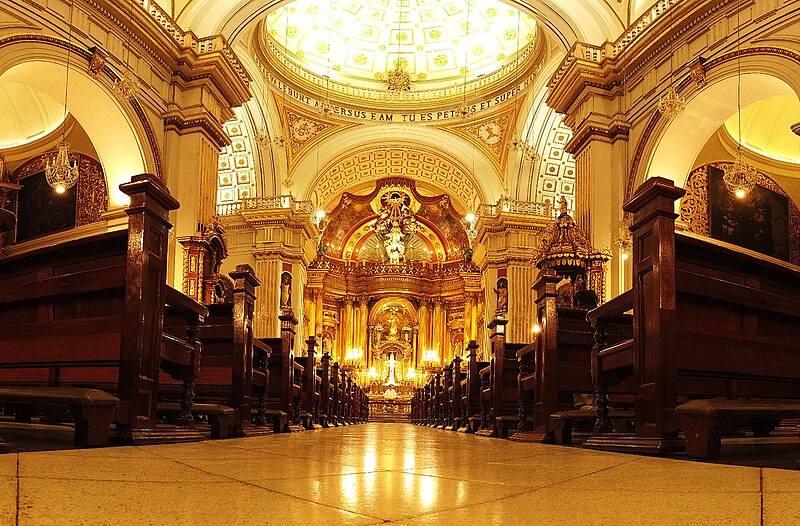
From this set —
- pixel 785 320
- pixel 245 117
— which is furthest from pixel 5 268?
pixel 245 117

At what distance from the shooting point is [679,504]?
1517mm

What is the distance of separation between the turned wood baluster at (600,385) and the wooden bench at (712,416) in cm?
118

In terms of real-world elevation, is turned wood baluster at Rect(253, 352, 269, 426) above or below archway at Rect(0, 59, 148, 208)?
below

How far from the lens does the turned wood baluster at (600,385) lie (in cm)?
422

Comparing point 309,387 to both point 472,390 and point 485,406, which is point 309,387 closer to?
point 472,390

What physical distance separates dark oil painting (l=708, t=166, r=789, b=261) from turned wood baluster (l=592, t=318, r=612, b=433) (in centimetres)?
901

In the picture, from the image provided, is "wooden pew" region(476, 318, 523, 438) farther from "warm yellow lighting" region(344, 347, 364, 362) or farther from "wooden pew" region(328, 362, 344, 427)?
"warm yellow lighting" region(344, 347, 364, 362)

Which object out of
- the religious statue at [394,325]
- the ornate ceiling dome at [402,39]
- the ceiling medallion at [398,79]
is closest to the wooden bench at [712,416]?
the ornate ceiling dome at [402,39]

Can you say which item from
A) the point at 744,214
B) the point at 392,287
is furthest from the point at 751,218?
the point at 392,287

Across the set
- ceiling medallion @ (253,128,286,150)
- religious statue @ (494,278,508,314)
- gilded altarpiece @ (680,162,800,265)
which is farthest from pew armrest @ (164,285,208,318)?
ceiling medallion @ (253,128,286,150)

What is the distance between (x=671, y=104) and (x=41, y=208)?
1061 centimetres

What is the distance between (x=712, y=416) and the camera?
2820 millimetres

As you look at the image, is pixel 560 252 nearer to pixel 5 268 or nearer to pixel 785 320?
pixel 785 320

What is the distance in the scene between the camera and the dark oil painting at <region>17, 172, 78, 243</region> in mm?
13047
